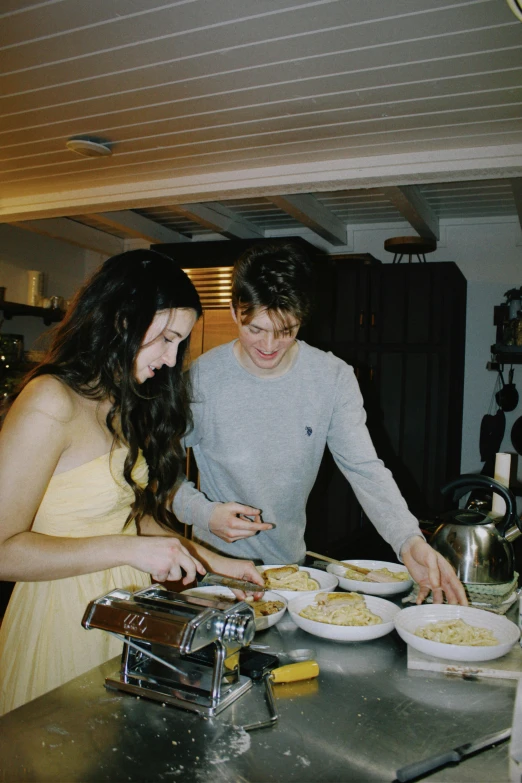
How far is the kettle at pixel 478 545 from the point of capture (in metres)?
1.70

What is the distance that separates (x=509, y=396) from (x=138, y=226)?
3.25 m

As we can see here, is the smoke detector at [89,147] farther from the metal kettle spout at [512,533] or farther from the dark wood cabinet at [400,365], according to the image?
the metal kettle spout at [512,533]

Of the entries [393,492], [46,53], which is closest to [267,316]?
[393,492]

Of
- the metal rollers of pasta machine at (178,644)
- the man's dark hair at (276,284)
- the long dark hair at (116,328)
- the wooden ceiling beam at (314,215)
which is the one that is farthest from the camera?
the wooden ceiling beam at (314,215)

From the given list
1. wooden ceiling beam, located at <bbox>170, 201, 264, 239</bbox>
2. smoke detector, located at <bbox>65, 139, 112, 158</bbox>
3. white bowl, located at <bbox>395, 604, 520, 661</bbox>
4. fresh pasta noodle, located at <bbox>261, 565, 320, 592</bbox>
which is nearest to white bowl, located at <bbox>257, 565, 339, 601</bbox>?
fresh pasta noodle, located at <bbox>261, 565, 320, 592</bbox>

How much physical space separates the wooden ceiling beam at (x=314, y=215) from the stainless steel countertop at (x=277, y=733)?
3440mm

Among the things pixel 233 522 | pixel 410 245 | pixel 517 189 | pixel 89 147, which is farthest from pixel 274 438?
pixel 410 245

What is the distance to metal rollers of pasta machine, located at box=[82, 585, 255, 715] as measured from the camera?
1.12 metres

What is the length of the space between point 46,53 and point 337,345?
3080 mm

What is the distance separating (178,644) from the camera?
1097mm

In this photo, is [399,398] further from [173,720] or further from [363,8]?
[173,720]

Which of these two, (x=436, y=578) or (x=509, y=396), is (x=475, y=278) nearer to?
(x=509, y=396)

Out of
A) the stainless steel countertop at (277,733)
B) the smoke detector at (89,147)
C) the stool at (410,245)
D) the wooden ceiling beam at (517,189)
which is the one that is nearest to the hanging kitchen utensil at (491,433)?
the stool at (410,245)

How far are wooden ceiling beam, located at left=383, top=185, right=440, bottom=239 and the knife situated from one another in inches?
130
